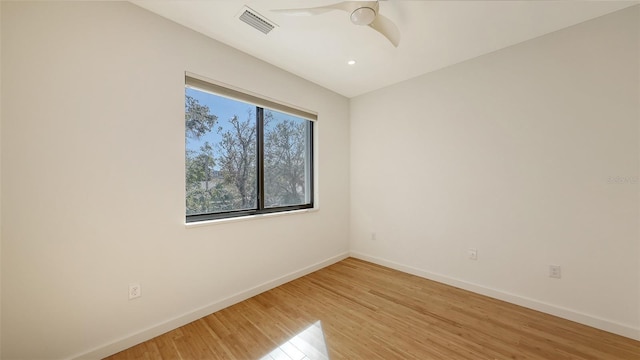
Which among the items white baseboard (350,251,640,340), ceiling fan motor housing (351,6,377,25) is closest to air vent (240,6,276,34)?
ceiling fan motor housing (351,6,377,25)

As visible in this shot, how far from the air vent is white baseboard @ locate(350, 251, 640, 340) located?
10.2 feet

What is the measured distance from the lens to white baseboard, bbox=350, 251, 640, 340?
6.06ft

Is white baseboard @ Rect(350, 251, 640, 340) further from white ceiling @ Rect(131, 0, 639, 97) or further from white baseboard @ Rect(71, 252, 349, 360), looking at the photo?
white ceiling @ Rect(131, 0, 639, 97)

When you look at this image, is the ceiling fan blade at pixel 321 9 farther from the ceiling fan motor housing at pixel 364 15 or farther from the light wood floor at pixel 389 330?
the light wood floor at pixel 389 330

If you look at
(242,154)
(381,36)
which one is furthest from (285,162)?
(381,36)

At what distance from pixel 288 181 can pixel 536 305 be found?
2843 mm

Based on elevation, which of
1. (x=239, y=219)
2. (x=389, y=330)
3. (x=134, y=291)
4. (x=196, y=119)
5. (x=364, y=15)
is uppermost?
(x=364, y=15)

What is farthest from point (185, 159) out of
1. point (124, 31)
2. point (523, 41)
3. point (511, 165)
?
point (523, 41)

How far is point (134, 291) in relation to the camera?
1.77 metres

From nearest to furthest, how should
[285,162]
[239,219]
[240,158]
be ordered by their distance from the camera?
[239,219], [240,158], [285,162]

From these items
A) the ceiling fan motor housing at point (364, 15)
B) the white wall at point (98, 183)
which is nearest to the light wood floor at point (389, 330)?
the white wall at point (98, 183)

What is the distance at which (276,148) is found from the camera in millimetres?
2945

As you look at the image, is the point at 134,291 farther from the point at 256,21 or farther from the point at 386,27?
the point at 386,27

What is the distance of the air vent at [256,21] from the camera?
1.87 meters
